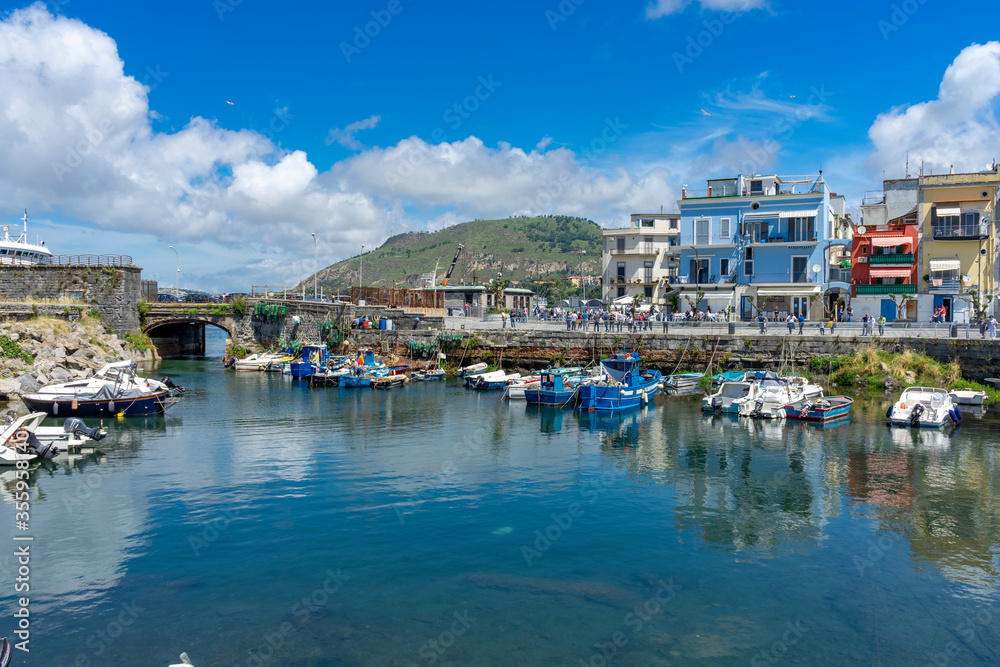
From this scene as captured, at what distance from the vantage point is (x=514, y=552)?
54.2ft

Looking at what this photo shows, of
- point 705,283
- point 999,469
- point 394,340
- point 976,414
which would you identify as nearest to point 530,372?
point 394,340

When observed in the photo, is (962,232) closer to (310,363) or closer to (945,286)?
(945,286)

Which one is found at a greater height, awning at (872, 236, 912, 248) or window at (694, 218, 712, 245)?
window at (694, 218, 712, 245)

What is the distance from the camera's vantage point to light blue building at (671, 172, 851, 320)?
5494 centimetres

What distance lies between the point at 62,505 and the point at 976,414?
42208 mm

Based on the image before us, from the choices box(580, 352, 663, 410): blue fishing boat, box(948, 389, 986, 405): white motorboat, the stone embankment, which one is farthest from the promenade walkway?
the stone embankment

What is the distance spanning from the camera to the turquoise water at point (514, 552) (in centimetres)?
1238

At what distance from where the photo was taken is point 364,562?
15828 millimetres

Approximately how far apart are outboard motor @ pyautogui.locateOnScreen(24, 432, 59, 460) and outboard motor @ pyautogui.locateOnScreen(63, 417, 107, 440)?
1490 millimetres

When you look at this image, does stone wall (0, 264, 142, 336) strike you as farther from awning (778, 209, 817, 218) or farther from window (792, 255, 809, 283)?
window (792, 255, 809, 283)

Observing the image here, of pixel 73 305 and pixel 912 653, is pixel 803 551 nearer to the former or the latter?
pixel 912 653

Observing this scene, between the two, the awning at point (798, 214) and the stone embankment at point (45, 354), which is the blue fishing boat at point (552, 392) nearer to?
the awning at point (798, 214)

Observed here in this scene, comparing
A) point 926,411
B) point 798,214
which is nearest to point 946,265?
point 798,214

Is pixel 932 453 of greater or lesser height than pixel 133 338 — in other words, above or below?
below
